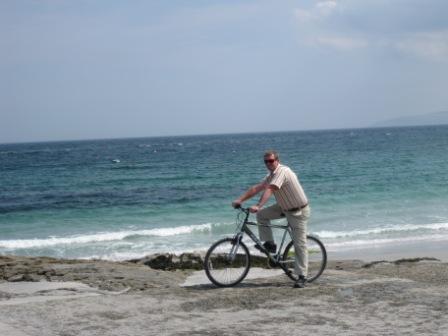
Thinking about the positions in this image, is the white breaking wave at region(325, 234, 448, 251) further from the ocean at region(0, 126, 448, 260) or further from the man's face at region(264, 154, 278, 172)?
the man's face at region(264, 154, 278, 172)

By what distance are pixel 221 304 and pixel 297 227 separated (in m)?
1.63

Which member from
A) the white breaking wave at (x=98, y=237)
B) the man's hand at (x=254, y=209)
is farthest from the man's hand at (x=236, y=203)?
the white breaking wave at (x=98, y=237)

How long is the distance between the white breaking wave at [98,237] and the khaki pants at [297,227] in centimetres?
1362

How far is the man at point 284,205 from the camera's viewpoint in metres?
7.97

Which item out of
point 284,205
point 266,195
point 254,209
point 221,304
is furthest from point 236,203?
point 221,304

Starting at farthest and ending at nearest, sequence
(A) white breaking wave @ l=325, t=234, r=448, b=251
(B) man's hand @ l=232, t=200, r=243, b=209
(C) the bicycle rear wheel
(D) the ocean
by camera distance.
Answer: (D) the ocean, (A) white breaking wave @ l=325, t=234, r=448, b=251, (C) the bicycle rear wheel, (B) man's hand @ l=232, t=200, r=243, b=209

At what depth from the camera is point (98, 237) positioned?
2166 cm

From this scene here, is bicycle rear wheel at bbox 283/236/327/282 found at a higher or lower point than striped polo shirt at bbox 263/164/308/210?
lower

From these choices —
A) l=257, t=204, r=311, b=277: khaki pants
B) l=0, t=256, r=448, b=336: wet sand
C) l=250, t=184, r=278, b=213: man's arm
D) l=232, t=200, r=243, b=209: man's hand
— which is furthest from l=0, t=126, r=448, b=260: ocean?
l=250, t=184, r=278, b=213: man's arm

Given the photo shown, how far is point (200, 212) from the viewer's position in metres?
27.0

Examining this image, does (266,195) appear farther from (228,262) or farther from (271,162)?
(228,262)

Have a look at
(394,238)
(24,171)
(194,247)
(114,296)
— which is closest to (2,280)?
(114,296)

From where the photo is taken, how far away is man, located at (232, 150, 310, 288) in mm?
7973

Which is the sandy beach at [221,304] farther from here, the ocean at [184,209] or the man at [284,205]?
the ocean at [184,209]
